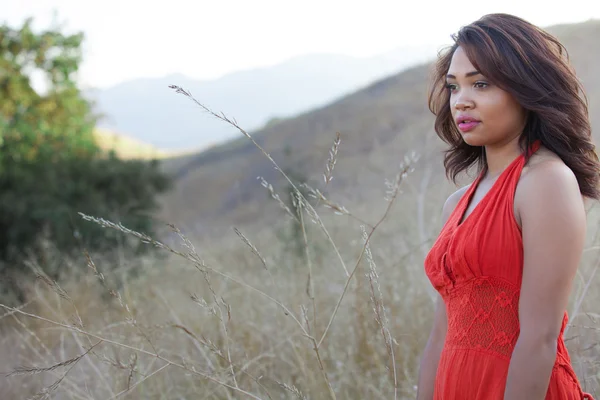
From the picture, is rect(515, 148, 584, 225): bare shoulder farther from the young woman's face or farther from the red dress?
the young woman's face

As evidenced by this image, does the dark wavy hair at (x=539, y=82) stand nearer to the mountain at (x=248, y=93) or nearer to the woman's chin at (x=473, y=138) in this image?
the woman's chin at (x=473, y=138)

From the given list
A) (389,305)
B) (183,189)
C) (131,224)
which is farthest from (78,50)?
(183,189)

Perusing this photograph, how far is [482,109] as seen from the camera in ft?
5.51

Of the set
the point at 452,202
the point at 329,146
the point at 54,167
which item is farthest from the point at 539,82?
the point at 329,146

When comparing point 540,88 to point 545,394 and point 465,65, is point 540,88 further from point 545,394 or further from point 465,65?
point 545,394

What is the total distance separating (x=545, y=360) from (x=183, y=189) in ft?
110

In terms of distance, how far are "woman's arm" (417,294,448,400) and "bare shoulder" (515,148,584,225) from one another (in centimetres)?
55

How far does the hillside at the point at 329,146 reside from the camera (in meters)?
20.6

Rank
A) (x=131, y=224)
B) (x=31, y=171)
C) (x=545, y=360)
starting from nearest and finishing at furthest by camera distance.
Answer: (x=545, y=360) < (x=131, y=224) < (x=31, y=171)

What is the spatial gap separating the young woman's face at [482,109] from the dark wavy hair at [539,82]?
0.08 feet

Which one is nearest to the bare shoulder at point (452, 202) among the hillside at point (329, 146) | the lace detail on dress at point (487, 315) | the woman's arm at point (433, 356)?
the woman's arm at point (433, 356)

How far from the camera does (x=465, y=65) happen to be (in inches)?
67.2

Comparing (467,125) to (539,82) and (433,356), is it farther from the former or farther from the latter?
(433,356)

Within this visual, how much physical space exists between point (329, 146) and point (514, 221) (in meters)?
26.4
